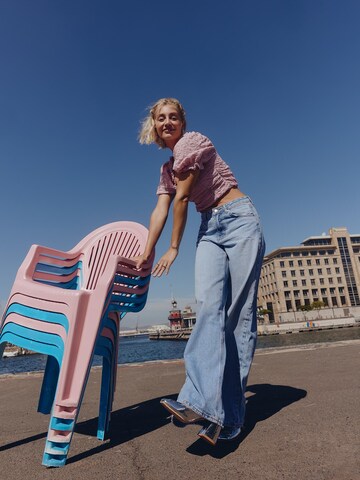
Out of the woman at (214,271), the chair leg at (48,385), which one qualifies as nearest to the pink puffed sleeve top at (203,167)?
the woman at (214,271)

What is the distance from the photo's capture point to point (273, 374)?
380 cm

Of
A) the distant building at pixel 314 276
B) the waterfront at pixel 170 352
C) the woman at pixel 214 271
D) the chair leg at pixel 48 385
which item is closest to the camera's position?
the woman at pixel 214 271

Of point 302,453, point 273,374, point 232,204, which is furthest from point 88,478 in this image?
point 273,374

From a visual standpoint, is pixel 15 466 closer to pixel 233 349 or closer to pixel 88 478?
pixel 88 478

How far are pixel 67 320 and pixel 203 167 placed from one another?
125 cm

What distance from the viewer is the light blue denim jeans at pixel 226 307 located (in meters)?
1.77

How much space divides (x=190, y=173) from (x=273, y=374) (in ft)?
9.65

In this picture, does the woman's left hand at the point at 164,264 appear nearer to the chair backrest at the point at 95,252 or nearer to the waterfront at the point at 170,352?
the chair backrest at the point at 95,252

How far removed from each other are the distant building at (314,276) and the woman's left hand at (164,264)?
3105 inches

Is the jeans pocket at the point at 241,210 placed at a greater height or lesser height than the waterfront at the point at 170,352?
greater

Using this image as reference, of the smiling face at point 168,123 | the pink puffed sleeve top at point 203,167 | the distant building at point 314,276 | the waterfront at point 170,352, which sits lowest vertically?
the waterfront at point 170,352

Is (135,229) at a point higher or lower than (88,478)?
higher

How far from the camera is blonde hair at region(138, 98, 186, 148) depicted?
92.0 inches

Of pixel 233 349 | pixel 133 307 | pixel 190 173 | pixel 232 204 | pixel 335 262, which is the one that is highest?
pixel 335 262
